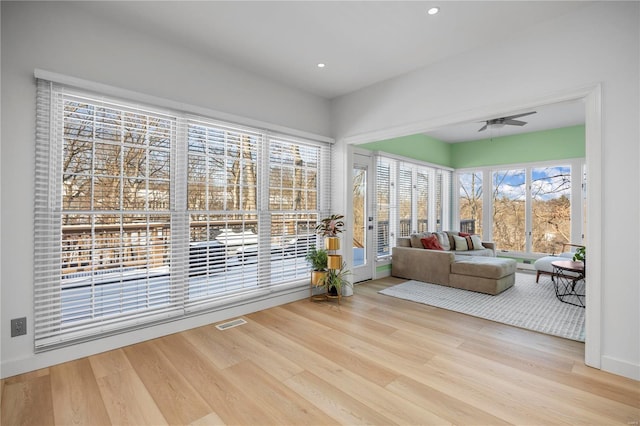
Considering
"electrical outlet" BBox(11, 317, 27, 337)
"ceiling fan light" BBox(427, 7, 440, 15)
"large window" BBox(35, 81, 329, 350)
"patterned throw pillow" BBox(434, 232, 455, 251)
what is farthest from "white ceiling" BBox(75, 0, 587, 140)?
"patterned throw pillow" BBox(434, 232, 455, 251)

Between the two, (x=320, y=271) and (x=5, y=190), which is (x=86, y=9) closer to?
(x=5, y=190)

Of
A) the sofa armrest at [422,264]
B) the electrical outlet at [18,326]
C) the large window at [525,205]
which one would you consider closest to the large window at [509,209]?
the large window at [525,205]

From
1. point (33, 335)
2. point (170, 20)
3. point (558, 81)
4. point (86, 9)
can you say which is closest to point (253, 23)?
point (170, 20)

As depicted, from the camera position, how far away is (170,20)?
2.69 meters


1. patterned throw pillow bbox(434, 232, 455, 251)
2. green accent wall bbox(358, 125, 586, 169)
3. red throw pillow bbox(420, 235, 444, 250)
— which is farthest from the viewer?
patterned throw pillow bbox(434, 232, 455, 251)

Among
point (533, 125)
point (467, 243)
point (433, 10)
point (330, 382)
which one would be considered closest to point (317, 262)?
point (330, 382)

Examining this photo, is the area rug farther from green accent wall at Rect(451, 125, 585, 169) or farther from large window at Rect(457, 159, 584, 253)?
green accent wall at Rect(451, 125, 585, 169)

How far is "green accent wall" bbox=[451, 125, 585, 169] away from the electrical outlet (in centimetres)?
803

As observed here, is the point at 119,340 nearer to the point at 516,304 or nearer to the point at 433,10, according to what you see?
the point at 433,10

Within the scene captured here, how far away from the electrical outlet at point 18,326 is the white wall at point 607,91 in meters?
4.30

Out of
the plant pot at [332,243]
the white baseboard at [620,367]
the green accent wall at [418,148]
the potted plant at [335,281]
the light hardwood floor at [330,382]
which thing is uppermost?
the green accent wall at [418,148]

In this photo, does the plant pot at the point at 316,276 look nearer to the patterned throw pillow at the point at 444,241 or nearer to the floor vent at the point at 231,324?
the floor vent at the point at 231,324

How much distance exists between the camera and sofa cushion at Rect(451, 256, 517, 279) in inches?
175

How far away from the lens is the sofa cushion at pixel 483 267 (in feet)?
14.6
